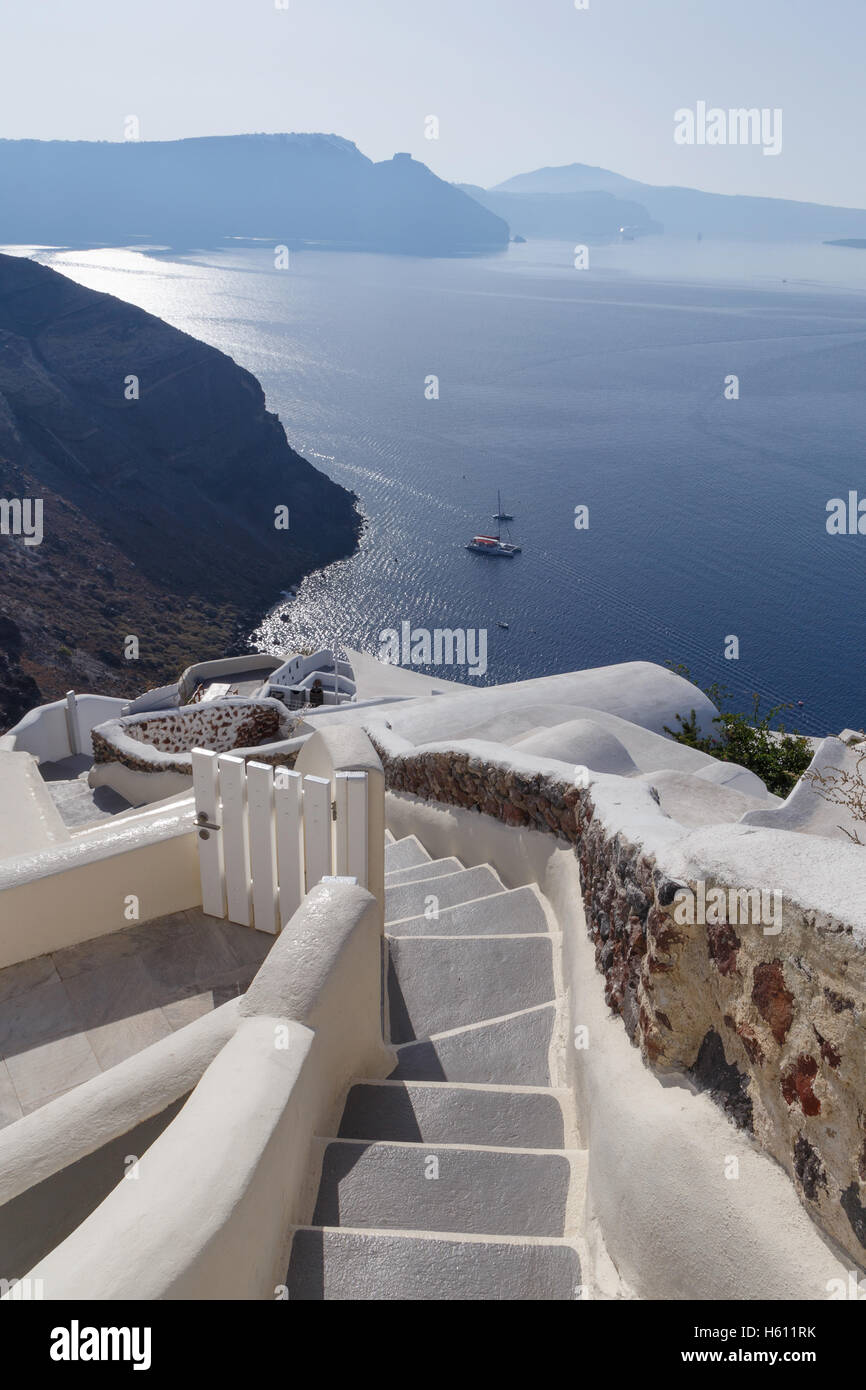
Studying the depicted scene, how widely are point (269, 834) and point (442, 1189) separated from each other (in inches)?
72.7

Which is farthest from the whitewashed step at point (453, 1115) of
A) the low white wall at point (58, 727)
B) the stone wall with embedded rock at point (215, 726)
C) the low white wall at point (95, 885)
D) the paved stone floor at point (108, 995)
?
the low white wall at point (58, 727)

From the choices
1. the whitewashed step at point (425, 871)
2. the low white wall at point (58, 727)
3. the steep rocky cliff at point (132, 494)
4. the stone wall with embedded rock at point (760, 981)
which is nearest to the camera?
the stone wall with embedded rock at point (760, 981)

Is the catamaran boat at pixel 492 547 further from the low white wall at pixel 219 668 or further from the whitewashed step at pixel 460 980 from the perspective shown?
the whitewashed step at pixel 460 980

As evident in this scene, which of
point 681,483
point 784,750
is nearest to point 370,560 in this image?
point 681,483

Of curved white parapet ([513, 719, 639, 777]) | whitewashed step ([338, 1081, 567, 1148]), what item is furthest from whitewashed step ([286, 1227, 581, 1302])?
curved white parapet ([513, 719, 639, 777])

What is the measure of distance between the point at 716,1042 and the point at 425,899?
2719 millimetres

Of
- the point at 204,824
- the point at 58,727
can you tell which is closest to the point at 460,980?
the point at 204,824

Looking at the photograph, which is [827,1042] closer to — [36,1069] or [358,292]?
[36,1069]

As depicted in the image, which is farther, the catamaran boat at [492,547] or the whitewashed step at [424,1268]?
the catamaran boat at [492,547]

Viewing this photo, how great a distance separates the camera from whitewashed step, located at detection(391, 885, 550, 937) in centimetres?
459

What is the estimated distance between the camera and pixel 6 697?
44.7 m

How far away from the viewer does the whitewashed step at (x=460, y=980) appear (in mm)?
3920

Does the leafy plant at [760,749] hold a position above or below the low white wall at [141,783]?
below

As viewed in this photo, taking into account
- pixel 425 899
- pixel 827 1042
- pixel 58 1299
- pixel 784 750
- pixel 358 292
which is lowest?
pixel 784 750
